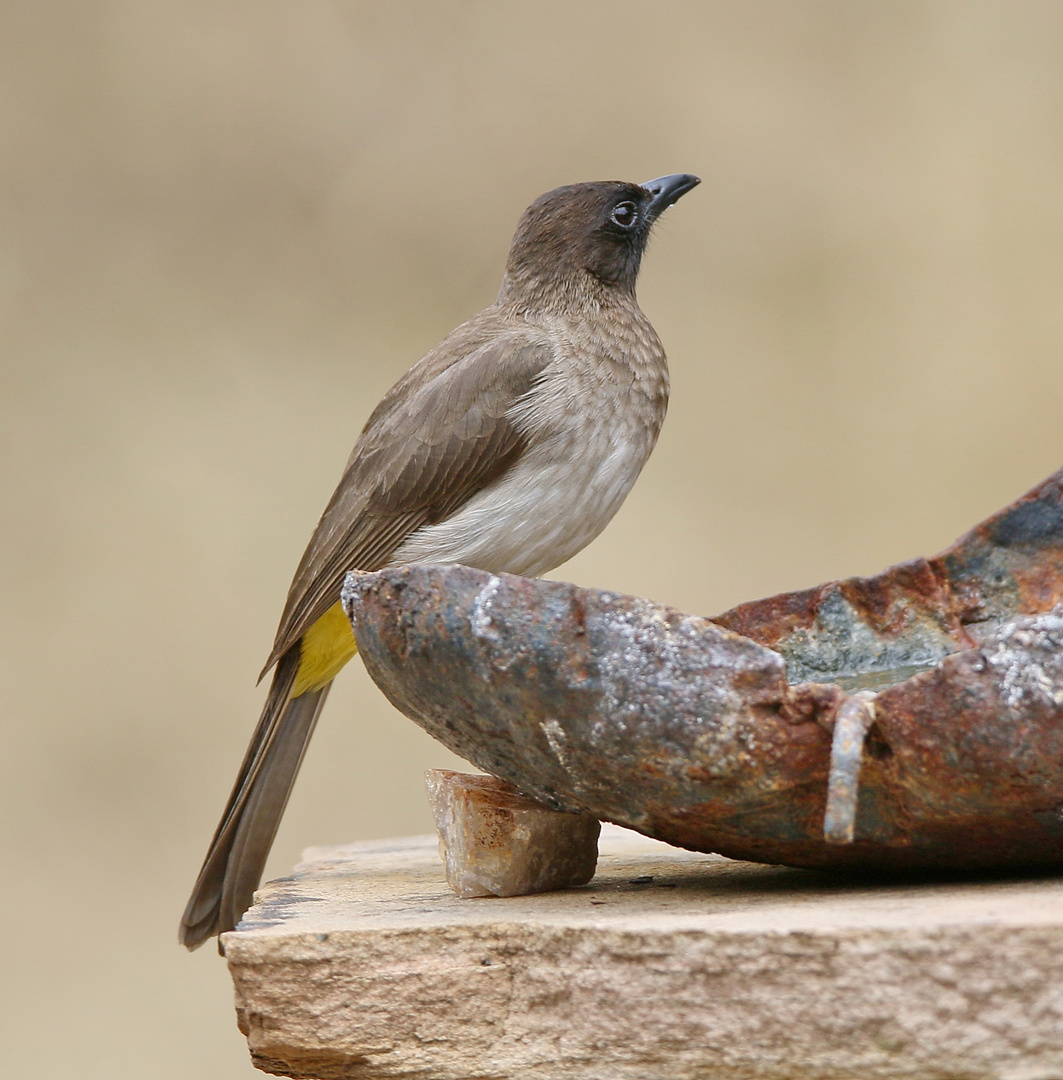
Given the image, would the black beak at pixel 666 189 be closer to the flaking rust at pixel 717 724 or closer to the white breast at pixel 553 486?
the white breast at pixel 553 486

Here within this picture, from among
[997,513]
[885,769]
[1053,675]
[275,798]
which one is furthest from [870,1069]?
[275,798]

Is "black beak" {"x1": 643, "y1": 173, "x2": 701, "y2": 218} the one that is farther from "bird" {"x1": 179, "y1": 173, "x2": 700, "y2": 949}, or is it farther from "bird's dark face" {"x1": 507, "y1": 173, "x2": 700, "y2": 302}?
"bird" {"x1": 179, "y1": 173, "x2": 700, "y2": 949}

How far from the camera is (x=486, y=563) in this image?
3002 millimetres

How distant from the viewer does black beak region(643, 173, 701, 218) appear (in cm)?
350

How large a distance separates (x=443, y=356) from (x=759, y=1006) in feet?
6.88

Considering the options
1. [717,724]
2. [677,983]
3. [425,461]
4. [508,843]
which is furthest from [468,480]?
[677,983]

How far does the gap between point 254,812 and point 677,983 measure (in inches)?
71.1

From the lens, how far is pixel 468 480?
301cm

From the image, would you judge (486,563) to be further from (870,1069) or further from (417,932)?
(870,1069)

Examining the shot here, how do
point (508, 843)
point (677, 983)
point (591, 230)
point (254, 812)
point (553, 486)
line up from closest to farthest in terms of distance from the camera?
point (677, 983), point (508, 843), point (553, 486), point (254, 812), point (591, 230)

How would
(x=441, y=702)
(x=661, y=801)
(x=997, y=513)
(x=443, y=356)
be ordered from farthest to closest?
(x=443, y=356), (x=997, y=513), (x=441, y=702), (x=661, y=801)

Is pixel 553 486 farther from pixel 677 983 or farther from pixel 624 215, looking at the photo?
pixel 677 983

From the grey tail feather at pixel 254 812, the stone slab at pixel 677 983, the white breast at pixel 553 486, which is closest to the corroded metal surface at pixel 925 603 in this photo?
the stone slab at pixel 677 983

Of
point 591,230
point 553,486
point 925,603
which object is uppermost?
point 591,230
